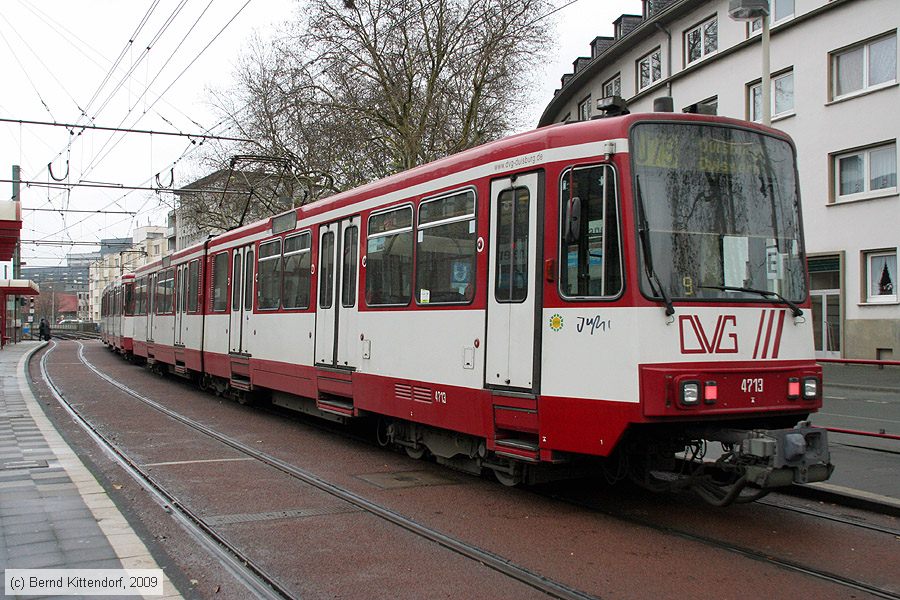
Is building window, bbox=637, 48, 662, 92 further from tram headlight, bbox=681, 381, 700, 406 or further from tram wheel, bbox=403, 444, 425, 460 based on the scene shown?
tram headlight, bbox=681, 381, 700, 406

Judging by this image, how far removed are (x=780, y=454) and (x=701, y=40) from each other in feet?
85.1

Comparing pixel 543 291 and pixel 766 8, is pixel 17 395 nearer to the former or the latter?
pixel 543 291

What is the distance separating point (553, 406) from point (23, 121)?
1858cm

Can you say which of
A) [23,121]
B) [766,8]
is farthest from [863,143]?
[23,121]

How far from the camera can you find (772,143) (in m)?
7.16

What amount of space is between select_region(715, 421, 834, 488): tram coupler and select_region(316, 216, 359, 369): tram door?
17.1 feet

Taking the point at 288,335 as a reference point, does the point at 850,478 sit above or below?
below

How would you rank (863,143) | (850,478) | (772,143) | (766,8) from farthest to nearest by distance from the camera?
(863,143)
(766,8)
(850,478)
(772,143)

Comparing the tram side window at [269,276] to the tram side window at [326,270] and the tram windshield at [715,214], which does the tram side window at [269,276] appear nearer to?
the tram side window at [326,270]

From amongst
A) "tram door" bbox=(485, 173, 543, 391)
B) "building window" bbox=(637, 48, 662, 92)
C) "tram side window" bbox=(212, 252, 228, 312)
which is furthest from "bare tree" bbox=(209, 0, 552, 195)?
"tram door" bbox=(485, 173, 543, 391)

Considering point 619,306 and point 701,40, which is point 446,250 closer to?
point 619,306

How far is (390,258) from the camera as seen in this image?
949 centimetres

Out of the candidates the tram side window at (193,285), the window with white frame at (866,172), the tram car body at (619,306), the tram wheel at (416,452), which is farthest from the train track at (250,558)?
the window with white frame at (866,172)

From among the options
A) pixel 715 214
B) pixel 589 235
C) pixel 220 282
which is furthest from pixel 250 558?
pixel 220 282
